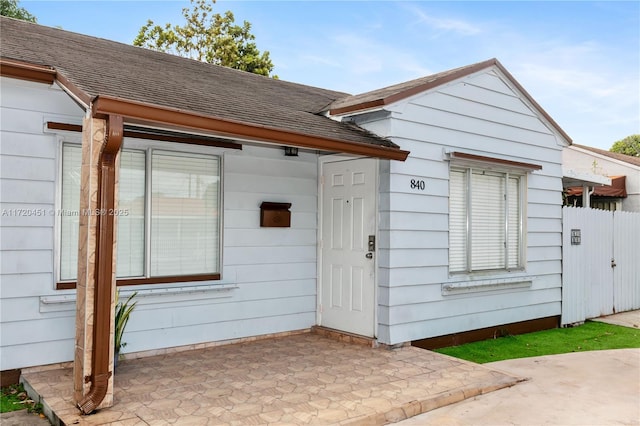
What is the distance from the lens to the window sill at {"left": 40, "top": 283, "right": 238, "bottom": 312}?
15.1ft

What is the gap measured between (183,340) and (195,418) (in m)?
2.02

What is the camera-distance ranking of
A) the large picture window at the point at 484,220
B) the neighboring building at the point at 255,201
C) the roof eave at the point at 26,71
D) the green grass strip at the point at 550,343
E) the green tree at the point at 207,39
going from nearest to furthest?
the roof eave at the point at 26,71
the neighboring building at the point at 255,201
the green grass strip at the point at 550,343
the large picture window at the point at 484,220
the green tree at the point at 207,39

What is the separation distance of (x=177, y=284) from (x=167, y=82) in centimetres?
209

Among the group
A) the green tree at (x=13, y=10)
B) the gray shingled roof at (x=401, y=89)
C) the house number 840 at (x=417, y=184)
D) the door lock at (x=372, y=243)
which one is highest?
the green tree at (x=13, y=10)

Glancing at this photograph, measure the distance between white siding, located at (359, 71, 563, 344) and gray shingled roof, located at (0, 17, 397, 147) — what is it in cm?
62

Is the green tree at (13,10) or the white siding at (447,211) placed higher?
the green tree at (13,10)

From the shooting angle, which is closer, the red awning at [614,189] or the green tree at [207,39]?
the red awning at [614,189]

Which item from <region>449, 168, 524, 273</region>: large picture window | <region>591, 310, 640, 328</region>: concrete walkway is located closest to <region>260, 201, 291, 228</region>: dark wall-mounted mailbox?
<region>449, 168, 524, 273</region>: large picture window

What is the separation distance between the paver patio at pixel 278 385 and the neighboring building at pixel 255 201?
1.41 ft

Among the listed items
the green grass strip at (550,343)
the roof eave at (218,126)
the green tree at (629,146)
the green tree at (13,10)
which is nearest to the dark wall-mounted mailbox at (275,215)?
the roof eave at (218,126)

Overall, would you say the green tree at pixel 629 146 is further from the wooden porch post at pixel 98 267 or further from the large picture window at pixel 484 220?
the wooden porch post at pixel 98 267

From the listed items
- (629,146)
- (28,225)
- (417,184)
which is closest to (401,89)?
(417,184)

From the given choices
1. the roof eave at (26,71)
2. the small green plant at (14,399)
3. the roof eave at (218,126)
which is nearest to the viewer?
the roof eave at (218,126)

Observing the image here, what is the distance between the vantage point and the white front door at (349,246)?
5.93 m
